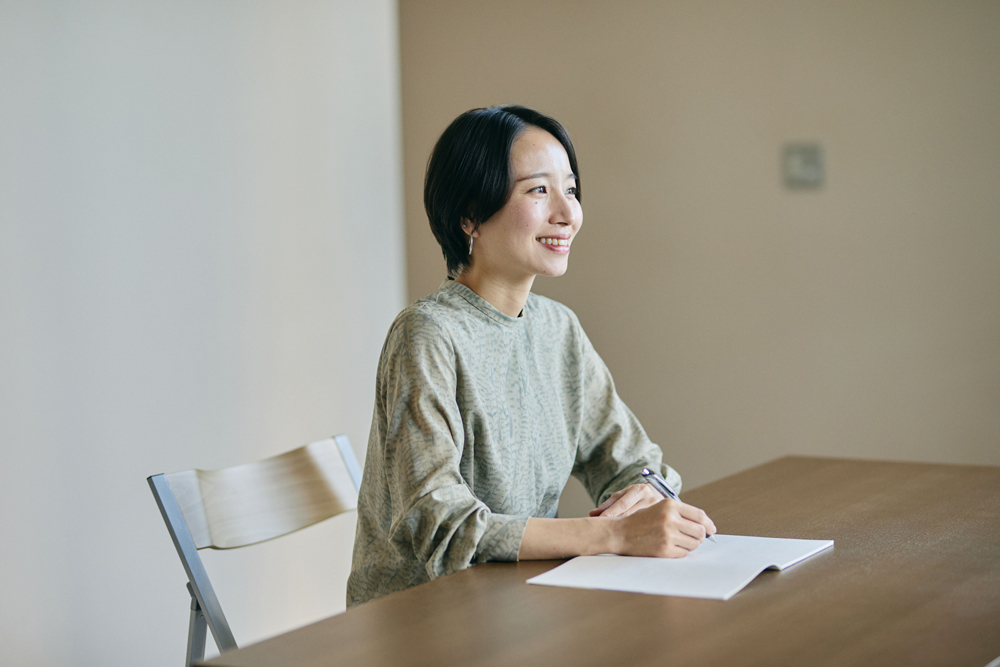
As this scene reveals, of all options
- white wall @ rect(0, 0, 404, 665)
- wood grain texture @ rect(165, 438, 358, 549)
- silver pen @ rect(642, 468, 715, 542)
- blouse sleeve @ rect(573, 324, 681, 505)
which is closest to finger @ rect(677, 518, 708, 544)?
silver pen @ rect(642, 468, 715, 542)

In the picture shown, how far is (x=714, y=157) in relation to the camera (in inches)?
Answer: 118

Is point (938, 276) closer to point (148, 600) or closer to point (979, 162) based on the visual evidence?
point (979, 162)

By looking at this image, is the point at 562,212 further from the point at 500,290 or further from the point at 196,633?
the point at 196,633

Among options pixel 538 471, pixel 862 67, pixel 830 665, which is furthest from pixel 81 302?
pixel 862 67

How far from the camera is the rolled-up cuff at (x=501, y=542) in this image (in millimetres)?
1160

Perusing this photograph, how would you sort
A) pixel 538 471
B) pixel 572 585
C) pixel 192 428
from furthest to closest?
pixel 192 428 < pixel 538 471 < pixel 572 585

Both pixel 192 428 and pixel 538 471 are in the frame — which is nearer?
pixel 538 471

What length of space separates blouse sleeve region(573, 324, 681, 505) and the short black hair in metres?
0.29

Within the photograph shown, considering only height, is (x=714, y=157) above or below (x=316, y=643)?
above

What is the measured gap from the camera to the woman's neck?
149 cm

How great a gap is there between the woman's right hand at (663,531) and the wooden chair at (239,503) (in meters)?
0.55

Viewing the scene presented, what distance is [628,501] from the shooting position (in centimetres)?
134

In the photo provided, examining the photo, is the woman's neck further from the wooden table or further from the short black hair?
the wooden table

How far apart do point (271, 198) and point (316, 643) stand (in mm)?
1779
